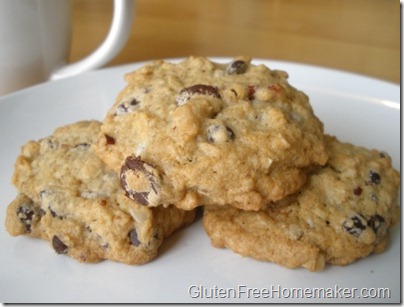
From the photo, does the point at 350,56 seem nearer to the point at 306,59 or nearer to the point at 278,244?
the point at 306,59

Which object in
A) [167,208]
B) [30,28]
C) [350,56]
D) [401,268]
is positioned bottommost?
[350,56]

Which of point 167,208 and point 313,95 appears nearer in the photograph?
point 167,208

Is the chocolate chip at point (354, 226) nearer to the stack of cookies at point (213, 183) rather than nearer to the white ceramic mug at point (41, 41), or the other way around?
the stack of cookies at point (213, 183)

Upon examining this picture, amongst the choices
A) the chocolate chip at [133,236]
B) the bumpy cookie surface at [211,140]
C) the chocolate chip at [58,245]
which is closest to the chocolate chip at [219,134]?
the bumpy cookie surface at [211,140]

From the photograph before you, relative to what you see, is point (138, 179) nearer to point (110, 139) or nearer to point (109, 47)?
point (110, 139)

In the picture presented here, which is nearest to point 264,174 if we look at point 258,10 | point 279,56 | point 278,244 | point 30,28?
point 278,244

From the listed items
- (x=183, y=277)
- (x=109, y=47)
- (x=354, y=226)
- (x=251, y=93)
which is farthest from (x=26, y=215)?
(x=109, y=47)
